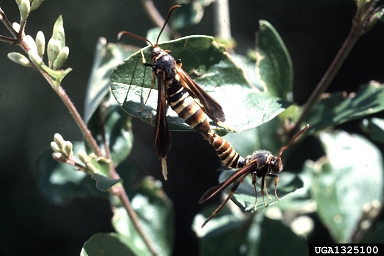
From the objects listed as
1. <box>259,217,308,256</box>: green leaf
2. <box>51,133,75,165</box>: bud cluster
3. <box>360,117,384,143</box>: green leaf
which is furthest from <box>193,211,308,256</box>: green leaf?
<box>51,133,75,165</box>: bud cluster

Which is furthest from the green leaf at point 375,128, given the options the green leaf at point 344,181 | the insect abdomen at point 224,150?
the insect abdomen at point 224,150

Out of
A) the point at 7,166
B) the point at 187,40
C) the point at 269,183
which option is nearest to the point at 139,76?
the point at 187,40

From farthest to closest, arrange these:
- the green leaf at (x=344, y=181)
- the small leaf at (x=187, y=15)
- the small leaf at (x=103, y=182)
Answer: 1. the small leaf at (x=187, y=15)
2. the green leaf at (x=344, y=181)
3. the small leaf at (x=103, y=182)

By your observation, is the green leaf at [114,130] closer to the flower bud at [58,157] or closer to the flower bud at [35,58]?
the flower bud at [58,157]

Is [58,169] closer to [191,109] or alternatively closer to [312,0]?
[191,109]

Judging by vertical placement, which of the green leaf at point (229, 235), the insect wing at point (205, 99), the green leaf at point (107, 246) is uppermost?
the insect wing at point (205, 99)

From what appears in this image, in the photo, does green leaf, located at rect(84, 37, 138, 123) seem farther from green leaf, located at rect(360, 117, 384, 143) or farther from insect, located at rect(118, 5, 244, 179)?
green leaf, located at rect(360, 117, 384, 143)
